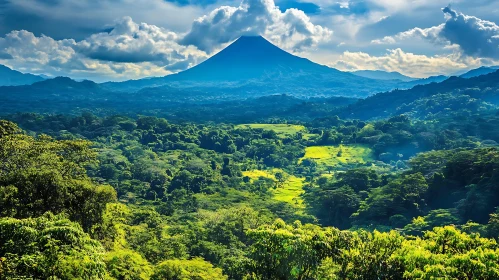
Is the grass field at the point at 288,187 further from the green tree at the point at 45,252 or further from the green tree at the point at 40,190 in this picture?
the green tree at the point at 45,252

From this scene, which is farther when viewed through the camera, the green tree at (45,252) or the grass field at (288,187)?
the grass field at (288,187)

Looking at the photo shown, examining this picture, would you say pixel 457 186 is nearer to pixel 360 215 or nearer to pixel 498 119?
pixel 360 215

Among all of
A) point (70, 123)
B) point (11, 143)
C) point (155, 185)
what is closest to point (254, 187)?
point (155, 185)

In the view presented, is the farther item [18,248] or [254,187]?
[254,187]

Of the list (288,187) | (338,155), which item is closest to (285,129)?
(338,155)

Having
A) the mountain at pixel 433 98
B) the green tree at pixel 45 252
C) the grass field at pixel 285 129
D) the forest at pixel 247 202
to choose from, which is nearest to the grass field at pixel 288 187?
the forest at pixel 247 202

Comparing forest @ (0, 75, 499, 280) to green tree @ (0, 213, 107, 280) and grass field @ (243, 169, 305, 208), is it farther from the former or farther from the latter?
grass field @ (243, 169, 305, 208)

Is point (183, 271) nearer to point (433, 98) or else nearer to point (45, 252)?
point (45, 252)
